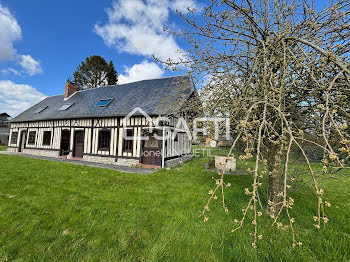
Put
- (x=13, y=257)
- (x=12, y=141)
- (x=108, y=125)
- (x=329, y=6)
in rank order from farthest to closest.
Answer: (x=12, y=141), (x=108, y=125), (x=329, y=6), (x=13, y=257)

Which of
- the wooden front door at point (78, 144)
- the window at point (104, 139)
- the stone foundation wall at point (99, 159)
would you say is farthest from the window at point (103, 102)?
the stone foundation wall at point (99, 159)

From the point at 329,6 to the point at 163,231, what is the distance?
4301mm

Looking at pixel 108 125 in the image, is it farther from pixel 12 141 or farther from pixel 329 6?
pixel 12 141

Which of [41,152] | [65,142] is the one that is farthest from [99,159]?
[41,152]

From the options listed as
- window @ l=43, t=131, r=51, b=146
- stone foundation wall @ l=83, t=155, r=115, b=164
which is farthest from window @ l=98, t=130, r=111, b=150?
window @ l=43, t=131, r=51, b=146

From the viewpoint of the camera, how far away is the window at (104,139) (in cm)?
975

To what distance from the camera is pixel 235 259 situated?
210cm

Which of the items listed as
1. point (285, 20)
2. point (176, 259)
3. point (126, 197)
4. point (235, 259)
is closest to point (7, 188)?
point (126, 197)

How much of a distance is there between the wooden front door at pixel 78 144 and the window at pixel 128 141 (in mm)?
3485

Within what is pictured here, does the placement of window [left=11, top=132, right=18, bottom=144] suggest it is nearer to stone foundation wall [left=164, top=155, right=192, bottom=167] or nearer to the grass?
the grass

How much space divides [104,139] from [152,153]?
11.6 feet

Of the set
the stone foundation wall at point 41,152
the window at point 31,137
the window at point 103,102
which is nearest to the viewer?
the window at point 103,102

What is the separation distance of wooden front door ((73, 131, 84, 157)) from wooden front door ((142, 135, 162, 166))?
4766 mm

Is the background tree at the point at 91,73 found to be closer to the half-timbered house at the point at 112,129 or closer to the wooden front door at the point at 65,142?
the half-timbered house at the point at 112,129
